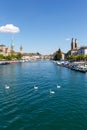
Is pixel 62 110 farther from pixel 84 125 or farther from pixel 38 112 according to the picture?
pixel 84 125

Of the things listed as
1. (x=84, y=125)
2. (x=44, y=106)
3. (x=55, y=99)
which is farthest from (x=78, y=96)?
(x=84, y=125)

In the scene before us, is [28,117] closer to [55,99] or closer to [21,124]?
[21,124]

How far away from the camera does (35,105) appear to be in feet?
95.5

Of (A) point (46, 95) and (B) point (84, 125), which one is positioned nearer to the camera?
(B) point (84, 125)

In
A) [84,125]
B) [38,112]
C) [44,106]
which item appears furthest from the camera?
[44,106]

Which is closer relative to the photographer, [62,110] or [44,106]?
[62,110]

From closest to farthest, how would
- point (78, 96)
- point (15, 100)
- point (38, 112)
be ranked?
point (38, 112), point (15, 100), point (78, 96)

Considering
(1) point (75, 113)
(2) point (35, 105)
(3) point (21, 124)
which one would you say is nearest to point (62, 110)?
(1) point (75, 113)

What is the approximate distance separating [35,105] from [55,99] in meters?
4.87

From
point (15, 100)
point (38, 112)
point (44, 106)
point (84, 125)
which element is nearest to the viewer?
point (84, 125)

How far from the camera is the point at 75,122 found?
22406 millimetres

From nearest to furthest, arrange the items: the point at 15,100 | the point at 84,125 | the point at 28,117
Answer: the point at 84,125
the point at 28,117
the point at 15,100

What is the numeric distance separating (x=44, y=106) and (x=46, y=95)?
712cm

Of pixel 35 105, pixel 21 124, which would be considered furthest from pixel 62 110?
pixel 21 124
